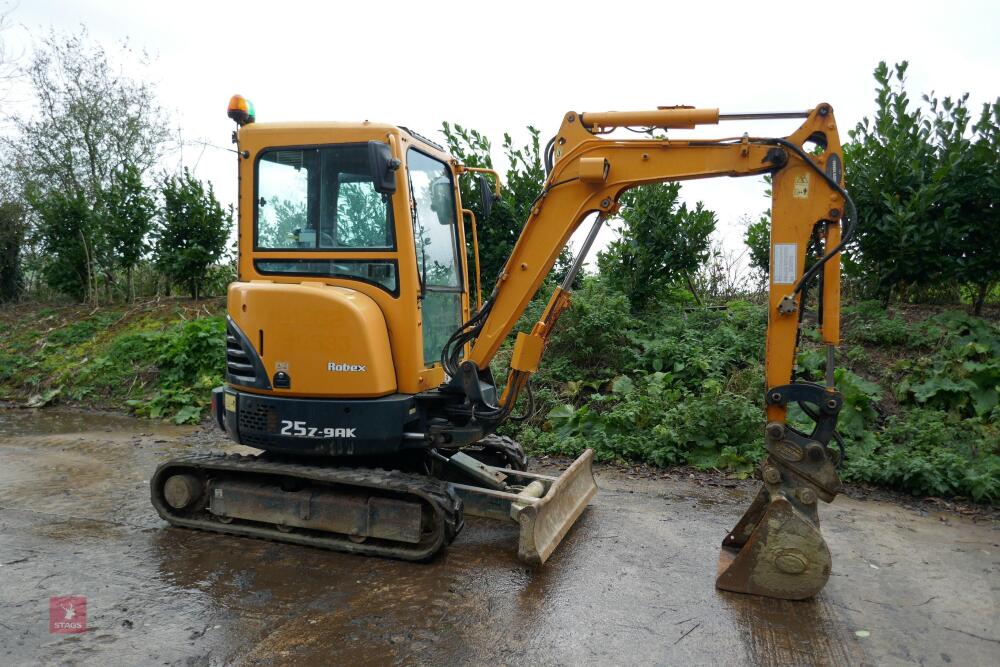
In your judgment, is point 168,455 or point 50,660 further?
point 168,455

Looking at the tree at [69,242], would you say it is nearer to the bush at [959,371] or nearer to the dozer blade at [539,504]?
the dozer blade at [539,504]

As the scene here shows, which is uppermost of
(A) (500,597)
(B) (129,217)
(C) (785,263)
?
(B) (129,217)

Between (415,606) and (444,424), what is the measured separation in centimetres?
134

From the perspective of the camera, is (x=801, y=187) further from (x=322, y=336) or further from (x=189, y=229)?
(x=189, y=229)

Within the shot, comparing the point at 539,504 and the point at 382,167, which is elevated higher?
the point at 382,167

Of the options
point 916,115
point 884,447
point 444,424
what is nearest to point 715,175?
point 444,424

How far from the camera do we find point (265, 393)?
183 inches

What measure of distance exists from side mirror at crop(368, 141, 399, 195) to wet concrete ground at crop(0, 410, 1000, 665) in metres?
2.39

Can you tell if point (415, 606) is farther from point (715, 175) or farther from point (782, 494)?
point (715, 175)

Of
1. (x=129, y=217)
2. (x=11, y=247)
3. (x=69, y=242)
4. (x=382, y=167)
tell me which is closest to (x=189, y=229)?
(x=129, y=217)

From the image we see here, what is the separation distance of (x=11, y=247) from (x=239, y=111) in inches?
621

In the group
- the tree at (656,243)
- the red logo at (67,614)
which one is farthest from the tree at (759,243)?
the red logo at (67,614)

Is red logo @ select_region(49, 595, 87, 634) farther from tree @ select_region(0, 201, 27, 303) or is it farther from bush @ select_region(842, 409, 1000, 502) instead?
tree @ select_region(0, 201, 27, 303)

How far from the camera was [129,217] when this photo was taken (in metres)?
13.8
